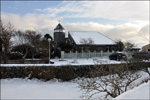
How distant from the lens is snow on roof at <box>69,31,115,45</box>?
92.5 feet

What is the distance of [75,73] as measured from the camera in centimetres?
1150

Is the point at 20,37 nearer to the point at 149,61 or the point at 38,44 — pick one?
the point at 38,44

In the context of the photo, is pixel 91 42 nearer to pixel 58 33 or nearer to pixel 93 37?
pixel 93 37

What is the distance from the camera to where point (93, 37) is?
29891 mm

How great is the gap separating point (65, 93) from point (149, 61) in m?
8.52

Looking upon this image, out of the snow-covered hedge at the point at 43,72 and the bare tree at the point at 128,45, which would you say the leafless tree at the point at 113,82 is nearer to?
the snow-covered hedge at the point at 43,72

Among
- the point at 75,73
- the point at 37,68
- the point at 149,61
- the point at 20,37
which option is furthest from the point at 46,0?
the point at 20,37

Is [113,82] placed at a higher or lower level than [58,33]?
lower

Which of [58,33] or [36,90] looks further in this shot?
[58,33]

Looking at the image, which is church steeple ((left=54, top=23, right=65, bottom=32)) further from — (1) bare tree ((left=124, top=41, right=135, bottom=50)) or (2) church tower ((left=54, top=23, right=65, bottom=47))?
(1) bare tree ((left=124, top=41, right=135, bottom=50))

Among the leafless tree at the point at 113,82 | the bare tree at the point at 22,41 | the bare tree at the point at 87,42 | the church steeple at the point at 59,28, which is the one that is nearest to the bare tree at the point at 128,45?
the bare tree at the point at 87,42

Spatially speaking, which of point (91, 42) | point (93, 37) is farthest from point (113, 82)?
point (93, 37)

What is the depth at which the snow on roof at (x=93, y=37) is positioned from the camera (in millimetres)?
28203

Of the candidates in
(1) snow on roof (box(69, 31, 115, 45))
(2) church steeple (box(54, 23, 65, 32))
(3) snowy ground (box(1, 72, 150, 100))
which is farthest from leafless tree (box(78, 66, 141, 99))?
(2) church steeple (box(54, 23, 65, 32))
